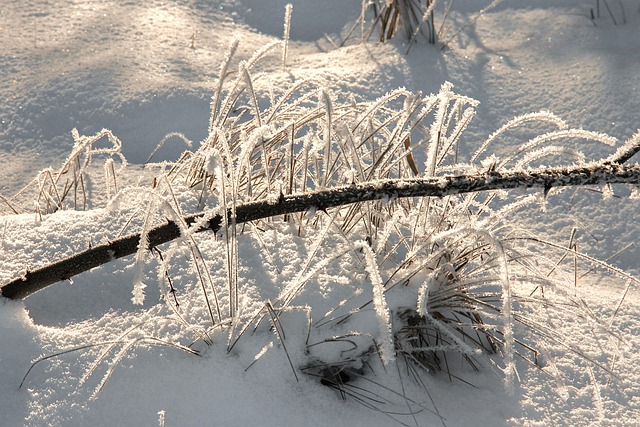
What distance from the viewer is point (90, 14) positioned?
2.43m

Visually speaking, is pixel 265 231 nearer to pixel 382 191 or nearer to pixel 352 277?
pixel 352 277

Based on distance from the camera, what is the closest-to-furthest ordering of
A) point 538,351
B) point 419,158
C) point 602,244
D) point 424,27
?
point 538,351 → point 602,244 → point 419,158 → point 424,27

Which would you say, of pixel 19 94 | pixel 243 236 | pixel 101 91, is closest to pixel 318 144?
pixel 243 236

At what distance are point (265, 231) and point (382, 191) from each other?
389 mm

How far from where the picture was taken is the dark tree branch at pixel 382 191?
1.09 metres

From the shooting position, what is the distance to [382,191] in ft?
3.64

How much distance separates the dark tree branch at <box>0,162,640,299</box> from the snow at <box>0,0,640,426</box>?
0.21 feet

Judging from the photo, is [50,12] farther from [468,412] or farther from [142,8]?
A: [468,412]

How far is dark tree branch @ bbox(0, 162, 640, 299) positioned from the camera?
3.58ft

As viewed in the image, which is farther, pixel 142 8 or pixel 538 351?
pixel 142 8

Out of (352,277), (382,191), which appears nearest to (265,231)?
(352,277)

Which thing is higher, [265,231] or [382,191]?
[382,191]

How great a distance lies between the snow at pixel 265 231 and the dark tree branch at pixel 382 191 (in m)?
0.06

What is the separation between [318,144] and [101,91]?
948 mm
